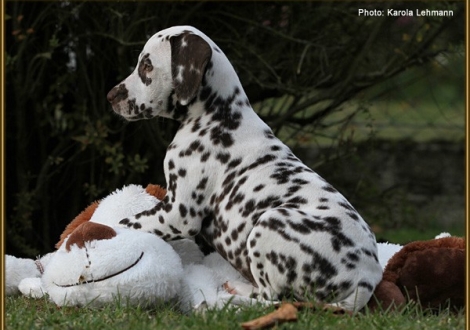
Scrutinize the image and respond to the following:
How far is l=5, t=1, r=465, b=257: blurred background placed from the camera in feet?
23.4

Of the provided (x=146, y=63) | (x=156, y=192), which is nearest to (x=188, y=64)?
(x=146, y=63)

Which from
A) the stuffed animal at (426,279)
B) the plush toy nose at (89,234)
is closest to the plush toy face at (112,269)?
the plush toy nose at (89,234)

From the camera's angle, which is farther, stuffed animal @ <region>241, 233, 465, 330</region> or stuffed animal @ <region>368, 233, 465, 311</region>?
stuffed animal @ <region>368, 233, 465, 311</region>

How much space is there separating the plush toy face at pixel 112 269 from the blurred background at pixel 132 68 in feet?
7.25

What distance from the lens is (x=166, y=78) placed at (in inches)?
199

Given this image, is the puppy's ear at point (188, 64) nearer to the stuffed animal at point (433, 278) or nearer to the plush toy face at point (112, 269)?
the plush toy face at point (112, 269)

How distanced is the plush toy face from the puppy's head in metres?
0.78

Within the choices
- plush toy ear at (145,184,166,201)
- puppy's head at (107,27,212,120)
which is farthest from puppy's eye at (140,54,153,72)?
plush toy ear at (145,184,166,201)

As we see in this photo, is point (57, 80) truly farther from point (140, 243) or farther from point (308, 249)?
point (308, 249)

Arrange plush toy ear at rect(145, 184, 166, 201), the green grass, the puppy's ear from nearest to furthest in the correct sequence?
the green grass < the puppy's ear < plush toy ear at rect(145, 184, 166, 201)

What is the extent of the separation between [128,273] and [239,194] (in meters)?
0.75

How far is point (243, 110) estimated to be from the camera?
507 cm

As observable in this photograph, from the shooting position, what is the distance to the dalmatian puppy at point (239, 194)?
176 inches

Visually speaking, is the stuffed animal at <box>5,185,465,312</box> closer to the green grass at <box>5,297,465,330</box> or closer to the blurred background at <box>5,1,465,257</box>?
the green grass at <box>5,297,465,330</box>
